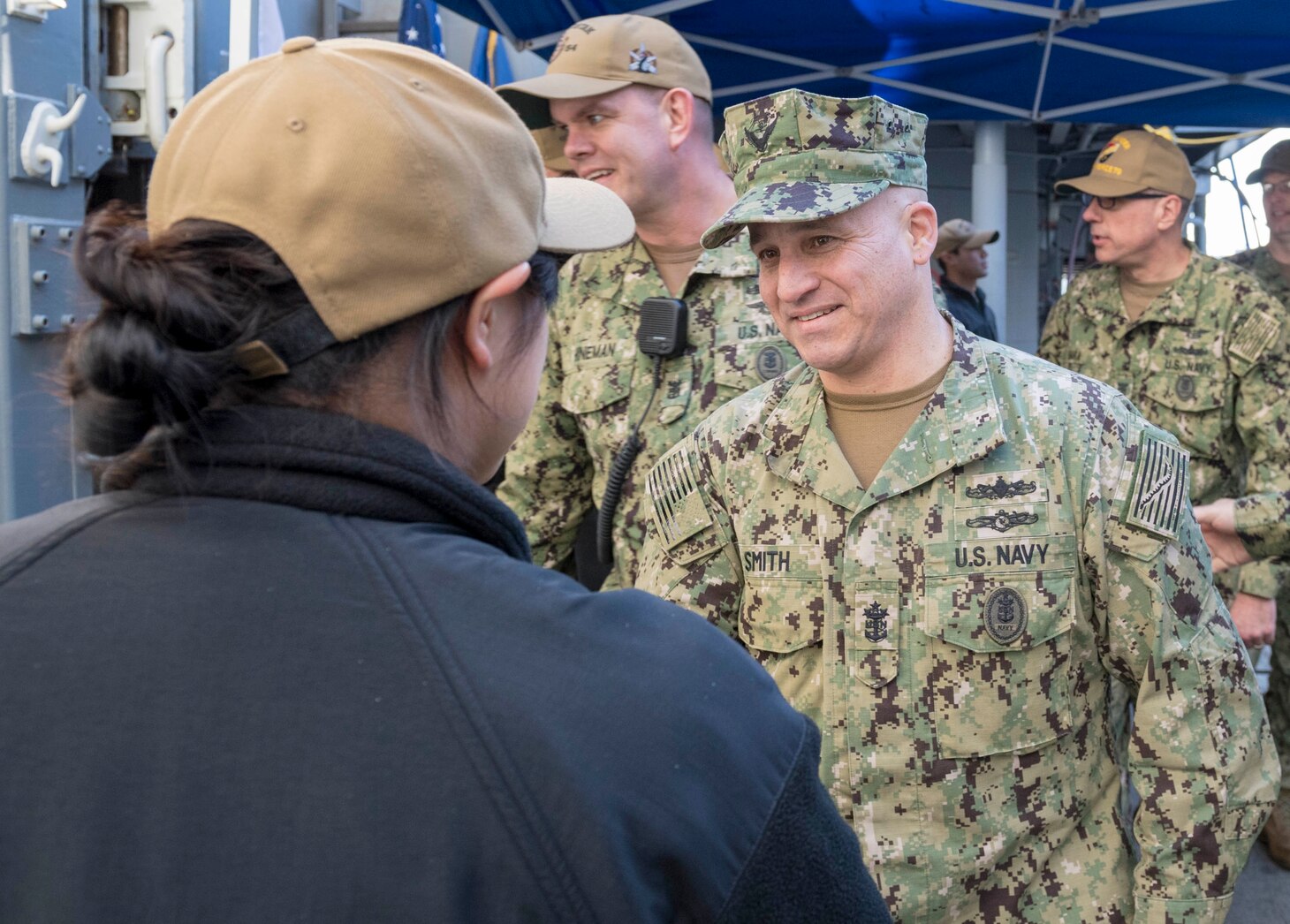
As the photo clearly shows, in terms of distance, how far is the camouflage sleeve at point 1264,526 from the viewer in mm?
3410

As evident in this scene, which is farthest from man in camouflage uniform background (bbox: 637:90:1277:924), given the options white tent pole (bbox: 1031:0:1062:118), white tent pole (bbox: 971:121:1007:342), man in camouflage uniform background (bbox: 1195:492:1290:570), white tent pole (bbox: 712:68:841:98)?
white tent pole (bbox: 971:121:1007:342)

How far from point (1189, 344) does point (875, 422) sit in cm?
246

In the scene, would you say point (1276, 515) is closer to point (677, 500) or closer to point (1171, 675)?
point (1171, 675)

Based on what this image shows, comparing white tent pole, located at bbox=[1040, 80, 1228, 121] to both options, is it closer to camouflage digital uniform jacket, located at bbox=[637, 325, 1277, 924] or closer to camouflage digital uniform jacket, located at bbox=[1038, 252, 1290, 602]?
camouflage digital uniform jacket, located at bbox=[1038, 252, 1290, 602]

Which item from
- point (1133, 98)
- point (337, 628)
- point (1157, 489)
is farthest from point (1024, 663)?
point (1133, 98)

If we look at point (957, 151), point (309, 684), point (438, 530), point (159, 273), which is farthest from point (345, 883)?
point (957, 151)

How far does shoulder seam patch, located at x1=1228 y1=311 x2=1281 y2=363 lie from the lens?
396 centimetres

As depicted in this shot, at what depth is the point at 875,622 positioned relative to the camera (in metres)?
1.97

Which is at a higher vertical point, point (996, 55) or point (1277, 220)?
point (996, 55)

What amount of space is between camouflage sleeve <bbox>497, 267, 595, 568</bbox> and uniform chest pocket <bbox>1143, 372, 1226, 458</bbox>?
6.63 ft

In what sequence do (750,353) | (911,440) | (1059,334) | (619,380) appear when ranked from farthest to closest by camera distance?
(1059,334)
(619,380)
(750,353)
(911,440)

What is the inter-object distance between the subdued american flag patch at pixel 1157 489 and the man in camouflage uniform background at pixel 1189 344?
203 centimetres

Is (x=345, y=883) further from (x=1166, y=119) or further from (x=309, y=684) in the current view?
(x=1166, y=119)

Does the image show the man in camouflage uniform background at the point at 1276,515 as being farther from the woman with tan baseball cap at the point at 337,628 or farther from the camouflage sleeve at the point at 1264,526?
the woman with tan baseball cap at the point at 337,628
